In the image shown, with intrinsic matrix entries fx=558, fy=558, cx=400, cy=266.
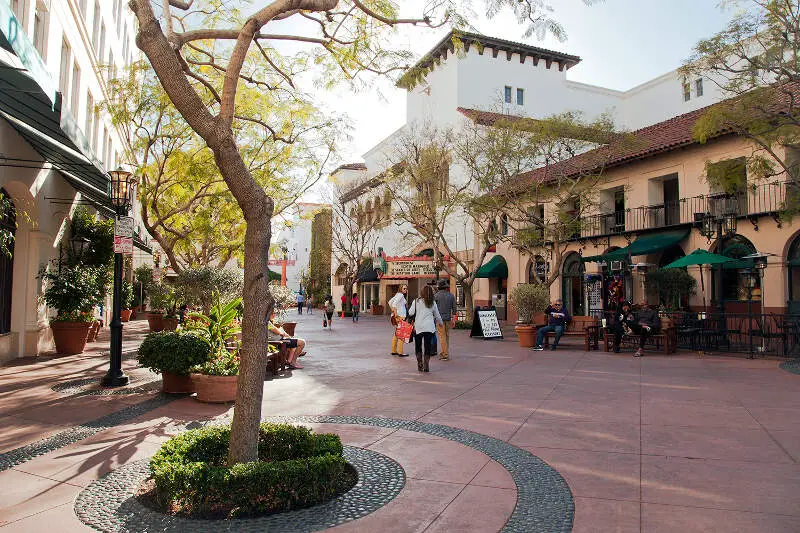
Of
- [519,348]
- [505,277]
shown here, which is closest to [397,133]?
[505,277]

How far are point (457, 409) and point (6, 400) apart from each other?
634 centimetres

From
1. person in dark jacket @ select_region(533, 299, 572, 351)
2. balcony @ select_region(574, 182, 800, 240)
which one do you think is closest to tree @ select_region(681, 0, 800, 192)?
balcony @ select_region(574, 182, 800, 240)

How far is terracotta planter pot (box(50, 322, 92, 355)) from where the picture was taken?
13164 millimetres

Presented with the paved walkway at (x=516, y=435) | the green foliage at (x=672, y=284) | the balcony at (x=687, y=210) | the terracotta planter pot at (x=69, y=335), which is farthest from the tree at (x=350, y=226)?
the paved walkway at (x=516, y=435)

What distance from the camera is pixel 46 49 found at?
488 inches

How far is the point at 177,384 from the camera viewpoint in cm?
841

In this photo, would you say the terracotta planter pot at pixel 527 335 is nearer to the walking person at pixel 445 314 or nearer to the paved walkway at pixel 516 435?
the walking person at pixel 445 314

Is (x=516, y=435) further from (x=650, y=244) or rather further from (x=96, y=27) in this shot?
(x=96, y=27)

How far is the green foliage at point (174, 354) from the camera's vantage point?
26.7 ft

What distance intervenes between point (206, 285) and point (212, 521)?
12.2 meters

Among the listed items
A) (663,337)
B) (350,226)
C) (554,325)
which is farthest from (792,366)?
(350,226)

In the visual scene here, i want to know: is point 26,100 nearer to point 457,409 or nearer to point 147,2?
point 147,2

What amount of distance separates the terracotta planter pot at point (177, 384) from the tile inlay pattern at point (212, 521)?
3.60 m

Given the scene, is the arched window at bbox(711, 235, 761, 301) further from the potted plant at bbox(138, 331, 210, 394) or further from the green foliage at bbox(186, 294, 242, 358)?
the potted plant at bbox(138, 331, 210, 394)
